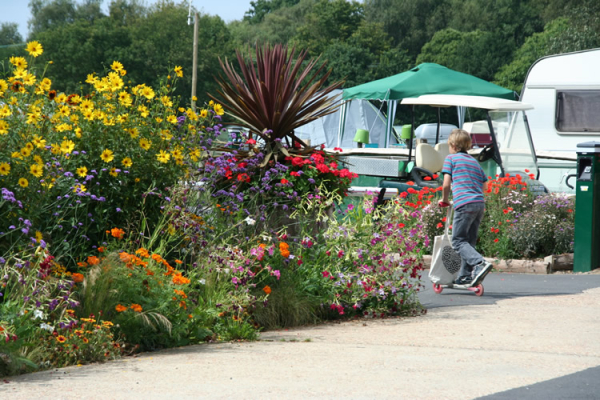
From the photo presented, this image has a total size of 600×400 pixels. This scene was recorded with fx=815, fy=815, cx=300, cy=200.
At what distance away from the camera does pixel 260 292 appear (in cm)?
655

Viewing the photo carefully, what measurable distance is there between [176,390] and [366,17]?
268ft

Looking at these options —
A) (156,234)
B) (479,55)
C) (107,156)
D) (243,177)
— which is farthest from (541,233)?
(479,55)

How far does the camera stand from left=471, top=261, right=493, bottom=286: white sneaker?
8.42m

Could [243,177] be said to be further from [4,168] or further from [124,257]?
[4,168]

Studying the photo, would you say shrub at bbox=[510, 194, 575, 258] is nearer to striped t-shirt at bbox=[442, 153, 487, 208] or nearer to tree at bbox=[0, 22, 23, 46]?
striped t-shirt at bbox=[442, 153, 487, 208]

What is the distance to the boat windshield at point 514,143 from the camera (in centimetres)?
1435

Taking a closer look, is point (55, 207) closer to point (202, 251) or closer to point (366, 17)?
point (202, 251)

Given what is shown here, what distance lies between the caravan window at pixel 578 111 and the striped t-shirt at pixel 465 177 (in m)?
9.13

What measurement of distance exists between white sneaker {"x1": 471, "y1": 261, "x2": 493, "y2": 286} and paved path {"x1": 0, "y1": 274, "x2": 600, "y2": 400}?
1148 millimetres

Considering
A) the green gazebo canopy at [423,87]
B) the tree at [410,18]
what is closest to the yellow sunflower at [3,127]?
the green gazebo canopy at [423,87]

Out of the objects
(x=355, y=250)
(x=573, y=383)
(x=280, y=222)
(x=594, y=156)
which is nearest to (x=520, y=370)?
(x=573, y=383)

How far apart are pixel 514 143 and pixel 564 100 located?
3.33 m

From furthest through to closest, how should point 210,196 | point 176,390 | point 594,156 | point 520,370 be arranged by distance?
point 594,156 → point 210,196 → point 520,370 → point 176,390

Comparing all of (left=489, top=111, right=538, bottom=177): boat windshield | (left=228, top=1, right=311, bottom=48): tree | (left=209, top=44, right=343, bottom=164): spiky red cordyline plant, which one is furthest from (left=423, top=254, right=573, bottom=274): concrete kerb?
(left=228, top=1, right=311, bottom=48): tree
